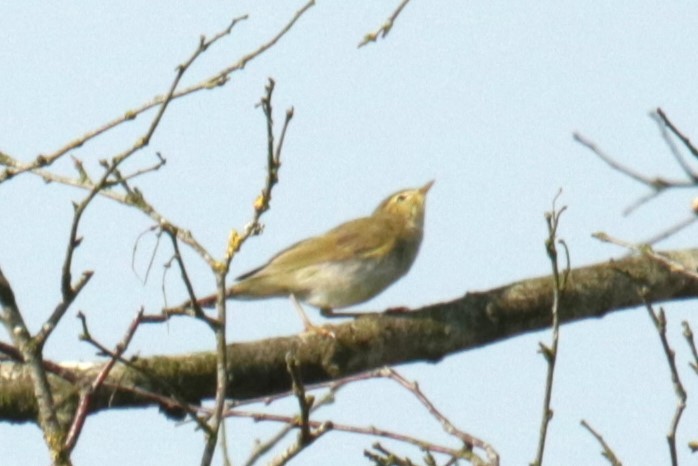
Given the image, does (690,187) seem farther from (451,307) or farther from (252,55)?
(451,307)

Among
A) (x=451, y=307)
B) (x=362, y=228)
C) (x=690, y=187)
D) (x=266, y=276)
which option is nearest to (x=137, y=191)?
(x=690, y=187)

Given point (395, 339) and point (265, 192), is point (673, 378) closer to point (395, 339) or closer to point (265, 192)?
point (265, 192)

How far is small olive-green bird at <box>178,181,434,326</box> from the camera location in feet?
32.1

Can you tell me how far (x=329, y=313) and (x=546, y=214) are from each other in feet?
16.9

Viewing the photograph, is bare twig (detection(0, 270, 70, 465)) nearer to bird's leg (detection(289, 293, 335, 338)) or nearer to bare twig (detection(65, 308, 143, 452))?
bare twig (detection(65, 308, 143, 452))

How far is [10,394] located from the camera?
20.7ft

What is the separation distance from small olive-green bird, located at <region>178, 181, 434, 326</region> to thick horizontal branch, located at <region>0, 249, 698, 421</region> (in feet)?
6.51

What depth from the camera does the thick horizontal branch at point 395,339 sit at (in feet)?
21.0

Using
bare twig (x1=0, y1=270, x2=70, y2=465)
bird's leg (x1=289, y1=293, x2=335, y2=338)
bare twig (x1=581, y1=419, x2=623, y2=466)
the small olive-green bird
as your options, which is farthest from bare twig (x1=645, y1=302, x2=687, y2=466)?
the small olive-green bird

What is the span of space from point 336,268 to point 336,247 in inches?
11.5

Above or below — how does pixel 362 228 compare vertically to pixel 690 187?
above

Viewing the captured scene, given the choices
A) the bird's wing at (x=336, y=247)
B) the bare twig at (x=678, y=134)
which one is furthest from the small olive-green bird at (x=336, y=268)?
the bare twig at (x=678, y=134)

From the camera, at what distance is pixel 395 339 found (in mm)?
7570

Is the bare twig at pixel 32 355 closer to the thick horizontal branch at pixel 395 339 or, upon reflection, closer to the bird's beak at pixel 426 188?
the thick horizontal branch at pixel 395 339
